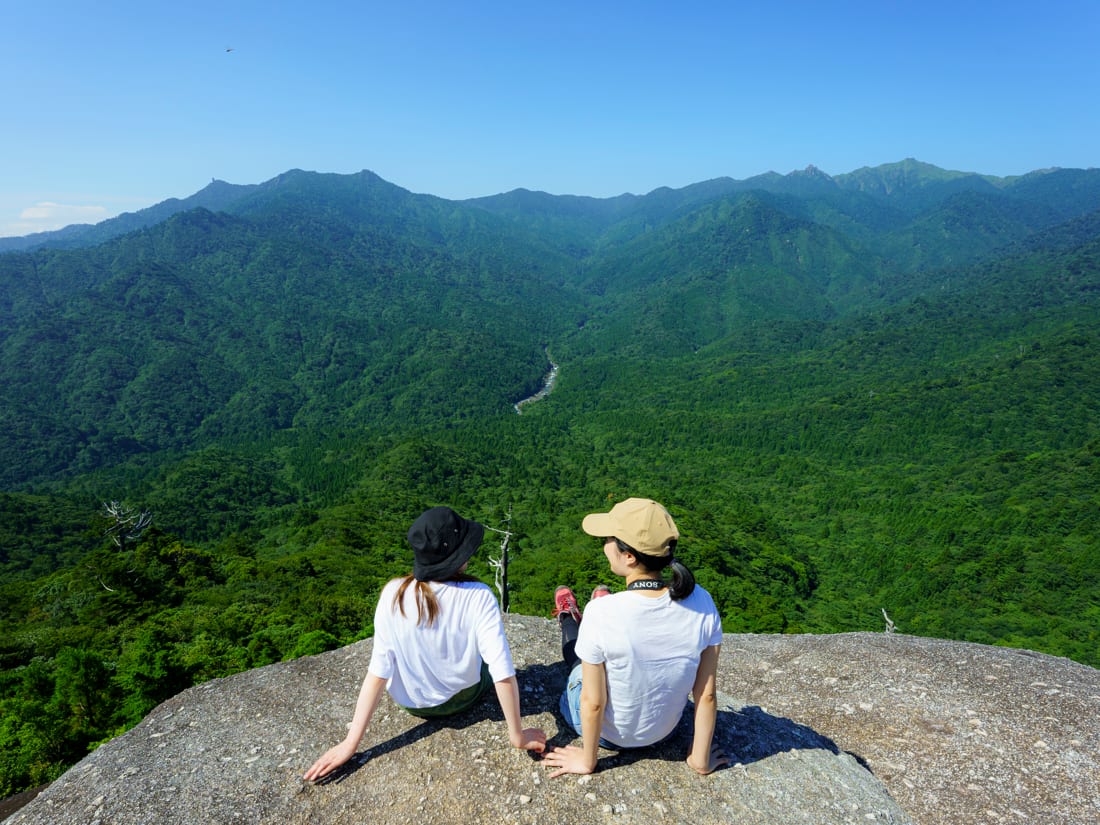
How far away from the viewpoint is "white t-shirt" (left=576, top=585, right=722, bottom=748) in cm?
467

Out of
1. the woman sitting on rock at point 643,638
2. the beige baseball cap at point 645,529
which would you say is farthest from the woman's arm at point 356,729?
the beige baseball cap at point 645,529

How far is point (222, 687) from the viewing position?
330 inches

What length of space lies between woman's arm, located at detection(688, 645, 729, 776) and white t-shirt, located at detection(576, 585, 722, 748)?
0.35 ft

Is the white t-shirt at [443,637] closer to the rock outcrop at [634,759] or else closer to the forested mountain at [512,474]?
the rock outcrop at [634,759]

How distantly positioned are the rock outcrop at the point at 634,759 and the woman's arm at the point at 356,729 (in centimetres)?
23

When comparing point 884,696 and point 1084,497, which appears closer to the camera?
point 884,696

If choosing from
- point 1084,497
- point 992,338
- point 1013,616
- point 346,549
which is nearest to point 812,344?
point 992,338

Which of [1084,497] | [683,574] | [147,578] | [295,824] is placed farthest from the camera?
[1084,497]

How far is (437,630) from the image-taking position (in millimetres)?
5254

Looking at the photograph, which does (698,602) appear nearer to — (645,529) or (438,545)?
(645,529)

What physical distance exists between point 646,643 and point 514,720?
1.63 meters

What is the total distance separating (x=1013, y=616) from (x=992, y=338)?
428 ft

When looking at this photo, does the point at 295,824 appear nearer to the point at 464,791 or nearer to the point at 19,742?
the point at 464,791

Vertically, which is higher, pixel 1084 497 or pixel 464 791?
pixel 464 791
